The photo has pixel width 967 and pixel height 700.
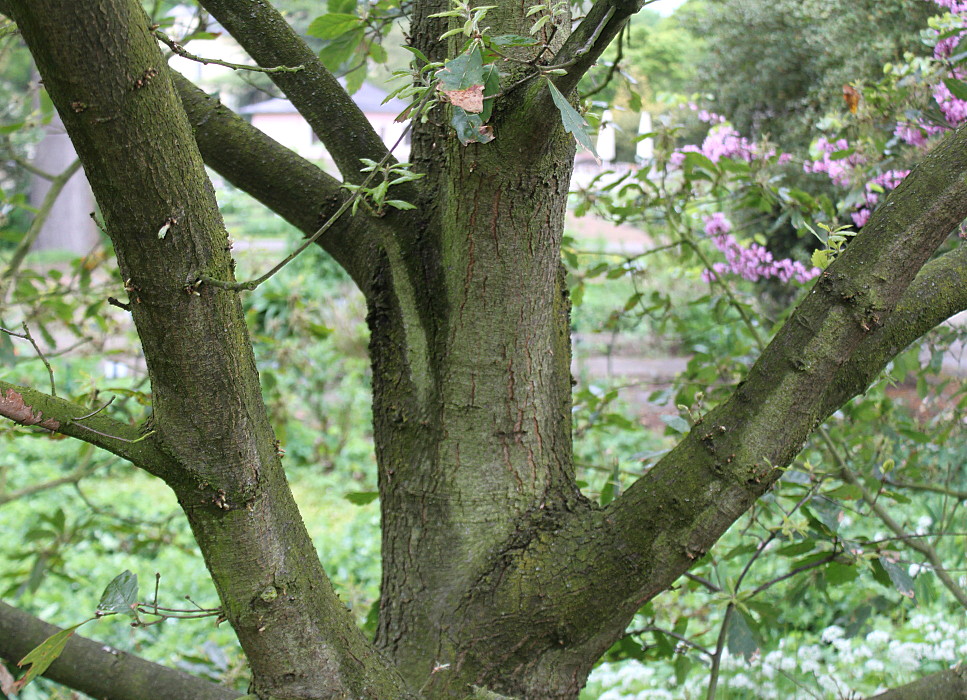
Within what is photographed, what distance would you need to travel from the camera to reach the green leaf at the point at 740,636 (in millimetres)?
1395

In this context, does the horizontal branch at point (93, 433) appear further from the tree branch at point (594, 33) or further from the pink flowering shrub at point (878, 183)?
the pink flowering shrub at point (878, 183)

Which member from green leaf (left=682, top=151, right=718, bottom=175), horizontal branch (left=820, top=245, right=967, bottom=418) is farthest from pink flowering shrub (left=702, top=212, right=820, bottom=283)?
horizontal branch (left=820, top=245, right=967, bottom=418)

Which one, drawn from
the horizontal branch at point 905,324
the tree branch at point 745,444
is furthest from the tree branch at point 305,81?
the horizontal branch at point 905,324

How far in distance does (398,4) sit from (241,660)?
1471mm

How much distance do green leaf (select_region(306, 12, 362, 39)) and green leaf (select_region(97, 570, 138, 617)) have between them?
835 mm

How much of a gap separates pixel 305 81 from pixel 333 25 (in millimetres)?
165

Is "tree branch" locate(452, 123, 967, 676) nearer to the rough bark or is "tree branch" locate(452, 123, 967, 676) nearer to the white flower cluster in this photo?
the rough bark

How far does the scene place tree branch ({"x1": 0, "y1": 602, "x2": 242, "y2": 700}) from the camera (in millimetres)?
1112

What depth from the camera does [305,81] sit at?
1.17 meters

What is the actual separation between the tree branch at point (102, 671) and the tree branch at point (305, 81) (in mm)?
753

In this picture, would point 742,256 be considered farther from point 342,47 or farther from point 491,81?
point 491,81

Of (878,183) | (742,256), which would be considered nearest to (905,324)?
(878,183)

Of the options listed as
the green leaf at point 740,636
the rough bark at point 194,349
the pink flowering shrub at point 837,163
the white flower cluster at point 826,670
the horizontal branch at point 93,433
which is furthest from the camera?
the white flower cluster at point 826,670

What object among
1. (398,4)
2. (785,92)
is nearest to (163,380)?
(398,4)
